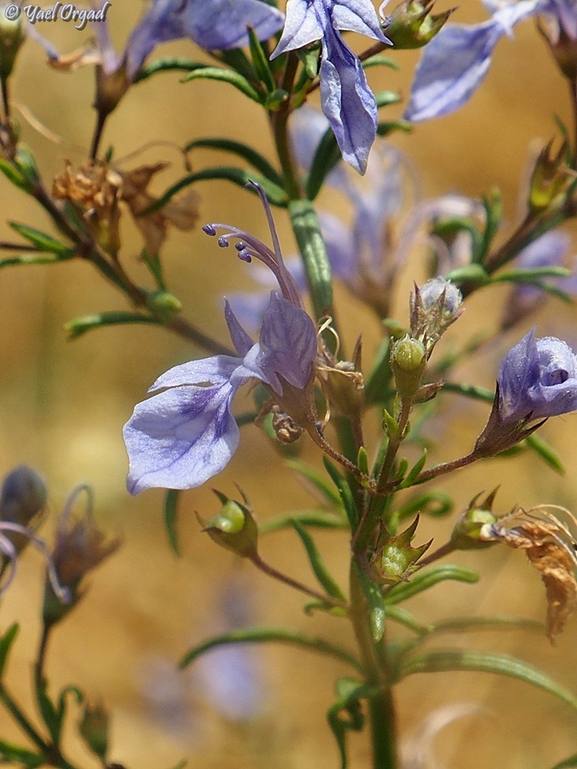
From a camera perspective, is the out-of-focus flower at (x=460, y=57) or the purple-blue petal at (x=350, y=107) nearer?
the purple-blue petal at (x=350, y=107)

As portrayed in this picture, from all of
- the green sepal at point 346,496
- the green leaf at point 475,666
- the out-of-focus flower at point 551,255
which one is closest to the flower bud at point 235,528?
the green sepal at point 346,496

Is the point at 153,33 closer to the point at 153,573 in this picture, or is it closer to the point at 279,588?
the point at 279,588

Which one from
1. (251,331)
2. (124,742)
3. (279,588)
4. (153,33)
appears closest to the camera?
(153,33)

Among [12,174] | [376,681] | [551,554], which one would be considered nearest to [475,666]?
[376,681]

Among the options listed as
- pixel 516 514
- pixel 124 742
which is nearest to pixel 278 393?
pixel 516 514

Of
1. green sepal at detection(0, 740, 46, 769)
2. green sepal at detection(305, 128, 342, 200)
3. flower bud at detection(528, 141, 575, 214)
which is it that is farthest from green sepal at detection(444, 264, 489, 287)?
green sepal at detection(0, 740, 46, 769)

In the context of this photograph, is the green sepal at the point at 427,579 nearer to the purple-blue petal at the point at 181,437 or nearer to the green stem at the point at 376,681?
the green stem at the point at 376,681
